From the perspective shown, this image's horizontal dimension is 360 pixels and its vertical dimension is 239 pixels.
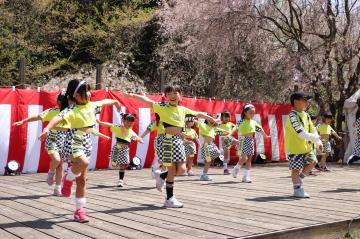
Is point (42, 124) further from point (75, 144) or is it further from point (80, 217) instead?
point (80, 217)

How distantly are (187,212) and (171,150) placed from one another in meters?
0.91

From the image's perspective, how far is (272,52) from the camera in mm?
19125

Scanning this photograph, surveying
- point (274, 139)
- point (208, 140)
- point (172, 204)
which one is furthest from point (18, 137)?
point (274, 139)

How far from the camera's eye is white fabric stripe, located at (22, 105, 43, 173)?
37.5ft

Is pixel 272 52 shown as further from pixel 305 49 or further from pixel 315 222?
pixel 315 222

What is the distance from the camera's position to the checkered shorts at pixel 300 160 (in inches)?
302

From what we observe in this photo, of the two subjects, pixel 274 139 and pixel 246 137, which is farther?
pixel 274 139

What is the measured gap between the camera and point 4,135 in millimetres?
11047

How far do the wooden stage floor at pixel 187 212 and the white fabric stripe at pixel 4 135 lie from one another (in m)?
1.46

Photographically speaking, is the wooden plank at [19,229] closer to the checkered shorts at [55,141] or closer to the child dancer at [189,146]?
the checkered shorts at [55,141]

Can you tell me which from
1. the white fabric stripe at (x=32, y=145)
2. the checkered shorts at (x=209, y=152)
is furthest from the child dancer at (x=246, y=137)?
the white fabric stripe at (x=32, y=145)

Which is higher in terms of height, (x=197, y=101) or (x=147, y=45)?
(x=147, y=45)

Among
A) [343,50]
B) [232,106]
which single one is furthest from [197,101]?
[343,50]

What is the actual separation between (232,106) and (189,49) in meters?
4.74
